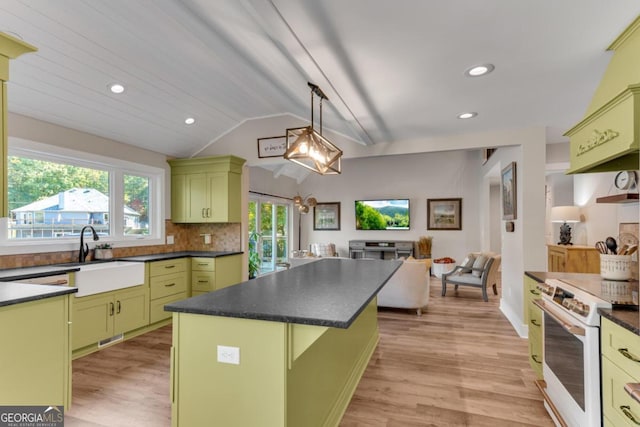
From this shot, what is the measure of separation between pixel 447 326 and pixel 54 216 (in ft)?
15.5

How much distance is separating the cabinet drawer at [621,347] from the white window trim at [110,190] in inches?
177

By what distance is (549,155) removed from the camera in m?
4.76

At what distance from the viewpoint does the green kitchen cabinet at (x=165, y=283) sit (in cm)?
395

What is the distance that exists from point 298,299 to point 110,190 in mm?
3577

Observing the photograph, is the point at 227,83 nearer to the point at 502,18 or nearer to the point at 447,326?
the point at 502,18

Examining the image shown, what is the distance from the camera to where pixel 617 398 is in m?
1.46

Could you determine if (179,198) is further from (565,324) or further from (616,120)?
(616,120)

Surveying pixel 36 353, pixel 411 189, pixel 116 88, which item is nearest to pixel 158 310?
pixel 36 353

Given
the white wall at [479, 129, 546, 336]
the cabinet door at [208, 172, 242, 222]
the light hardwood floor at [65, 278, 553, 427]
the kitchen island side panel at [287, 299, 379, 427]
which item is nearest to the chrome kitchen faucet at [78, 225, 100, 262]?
the light hardwood floor at [65, 278, 553, 427]

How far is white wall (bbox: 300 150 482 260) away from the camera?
7801 millimetres

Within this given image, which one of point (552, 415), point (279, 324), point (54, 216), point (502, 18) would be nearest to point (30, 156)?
point (54, 216)

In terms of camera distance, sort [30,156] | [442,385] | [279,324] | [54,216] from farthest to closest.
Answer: [54,216], [30,156], [442,385], [279,324]

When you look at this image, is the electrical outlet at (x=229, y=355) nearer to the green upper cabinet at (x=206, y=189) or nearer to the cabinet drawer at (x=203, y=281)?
the cabinet drawer at (x=203, y=281)

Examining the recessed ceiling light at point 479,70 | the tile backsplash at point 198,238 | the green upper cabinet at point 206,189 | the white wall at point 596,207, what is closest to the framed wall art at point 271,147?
the green upper cabinet at point 206,189
